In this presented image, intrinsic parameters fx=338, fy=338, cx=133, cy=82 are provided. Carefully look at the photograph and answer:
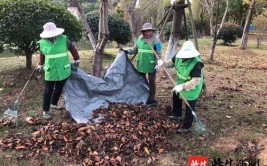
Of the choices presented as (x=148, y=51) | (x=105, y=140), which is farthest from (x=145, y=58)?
(x=105, y=140)

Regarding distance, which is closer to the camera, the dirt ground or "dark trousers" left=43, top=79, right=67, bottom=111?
the dirt ground

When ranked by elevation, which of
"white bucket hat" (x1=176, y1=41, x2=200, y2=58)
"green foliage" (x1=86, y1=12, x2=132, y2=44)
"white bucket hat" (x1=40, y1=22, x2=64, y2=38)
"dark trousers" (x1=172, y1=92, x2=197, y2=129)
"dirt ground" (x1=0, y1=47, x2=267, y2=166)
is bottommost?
"dirt ground" (x1=0, y1=47, x2=267, y2=166)

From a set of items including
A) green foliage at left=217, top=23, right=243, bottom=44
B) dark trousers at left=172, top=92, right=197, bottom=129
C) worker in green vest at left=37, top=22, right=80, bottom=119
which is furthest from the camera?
green foliage at left=217, top=23, right=243, bottom=44

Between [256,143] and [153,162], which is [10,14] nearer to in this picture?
[153,162]

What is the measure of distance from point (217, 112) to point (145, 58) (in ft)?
5.61

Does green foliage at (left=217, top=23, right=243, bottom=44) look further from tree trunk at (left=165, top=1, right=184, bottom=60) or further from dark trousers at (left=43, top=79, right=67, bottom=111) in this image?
dark trousers at (left=43, top=79, right=67, bottom=111)

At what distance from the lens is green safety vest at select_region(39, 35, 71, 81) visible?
17.8 feet

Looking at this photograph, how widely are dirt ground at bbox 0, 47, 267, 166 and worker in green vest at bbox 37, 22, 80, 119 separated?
0.48 metres

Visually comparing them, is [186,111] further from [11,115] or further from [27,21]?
[27,21]

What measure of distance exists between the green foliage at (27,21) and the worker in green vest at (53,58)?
5.22 ft

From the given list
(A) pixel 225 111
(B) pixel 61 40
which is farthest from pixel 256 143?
(B) pixel 61 40

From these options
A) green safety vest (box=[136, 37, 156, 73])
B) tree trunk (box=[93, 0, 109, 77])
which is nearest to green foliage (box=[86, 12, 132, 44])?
tree trunk (box=[93, 0, 109, 77])

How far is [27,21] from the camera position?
274 inches

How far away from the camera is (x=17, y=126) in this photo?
18.0 feet
